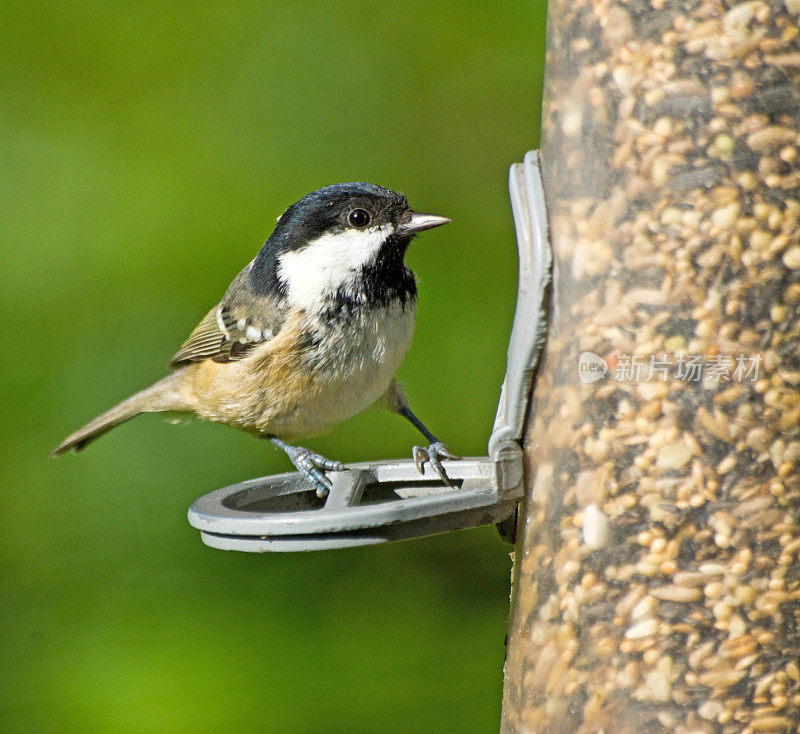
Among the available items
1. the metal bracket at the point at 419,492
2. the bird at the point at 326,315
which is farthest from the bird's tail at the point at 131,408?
the metal bracket at the point at 419,492

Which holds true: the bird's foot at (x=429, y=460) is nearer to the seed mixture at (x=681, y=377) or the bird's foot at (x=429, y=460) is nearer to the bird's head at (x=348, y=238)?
the seed mixture at (x=681, y=377)

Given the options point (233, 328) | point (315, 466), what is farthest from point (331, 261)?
point (315, 466)

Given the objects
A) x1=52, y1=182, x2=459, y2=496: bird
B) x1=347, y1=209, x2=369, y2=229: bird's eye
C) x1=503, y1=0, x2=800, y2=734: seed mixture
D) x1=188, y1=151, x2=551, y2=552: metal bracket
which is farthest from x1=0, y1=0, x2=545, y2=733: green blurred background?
x1=503, y1=0, x2=800, y2=734: seed mixture

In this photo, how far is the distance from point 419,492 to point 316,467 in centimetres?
31

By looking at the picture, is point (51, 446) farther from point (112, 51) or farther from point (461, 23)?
point (461, 23)

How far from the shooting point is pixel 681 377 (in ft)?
5.24

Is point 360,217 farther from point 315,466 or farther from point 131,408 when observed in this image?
point 131,408

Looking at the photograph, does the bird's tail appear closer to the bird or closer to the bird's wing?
the bird's wing

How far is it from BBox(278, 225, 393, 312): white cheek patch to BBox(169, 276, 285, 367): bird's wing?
0.35ft

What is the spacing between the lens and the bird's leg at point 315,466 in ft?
6.61

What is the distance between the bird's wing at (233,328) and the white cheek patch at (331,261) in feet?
0.35

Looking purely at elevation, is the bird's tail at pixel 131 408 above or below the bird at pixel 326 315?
below

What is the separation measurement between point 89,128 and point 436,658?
6.37 feet

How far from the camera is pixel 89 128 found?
288 cm
